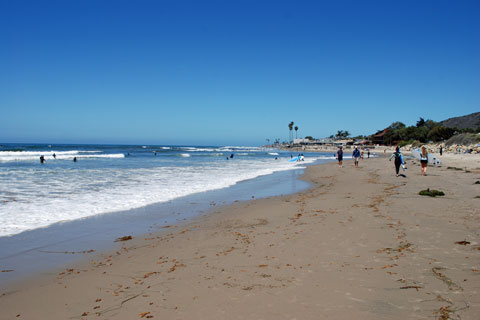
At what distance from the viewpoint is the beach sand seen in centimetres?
397

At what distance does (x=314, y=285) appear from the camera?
459 cm

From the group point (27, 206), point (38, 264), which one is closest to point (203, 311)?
point (38, 264)

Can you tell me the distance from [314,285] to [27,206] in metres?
10.9

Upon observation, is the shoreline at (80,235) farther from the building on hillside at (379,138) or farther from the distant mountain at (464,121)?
the distant mountain at (464,121)

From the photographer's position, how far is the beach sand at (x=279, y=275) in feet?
13.0

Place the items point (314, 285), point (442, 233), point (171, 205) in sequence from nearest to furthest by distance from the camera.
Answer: point (314, 285), point (442, 233), point (171, 205)

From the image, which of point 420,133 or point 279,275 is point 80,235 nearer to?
point 279,275

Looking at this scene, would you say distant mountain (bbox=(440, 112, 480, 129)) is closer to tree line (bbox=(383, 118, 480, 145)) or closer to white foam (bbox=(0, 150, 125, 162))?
tree line (bbox=(383, 118, 480, 145))

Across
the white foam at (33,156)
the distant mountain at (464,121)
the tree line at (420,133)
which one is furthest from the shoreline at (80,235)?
the distant mountain at (464,121)

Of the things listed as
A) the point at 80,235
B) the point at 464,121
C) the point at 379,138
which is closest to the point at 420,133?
the point at 379,138

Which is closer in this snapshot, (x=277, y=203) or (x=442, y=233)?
(x=442, y=233)

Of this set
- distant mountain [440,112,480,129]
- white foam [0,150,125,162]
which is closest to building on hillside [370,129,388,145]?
distant mountain [440,112,480,129]

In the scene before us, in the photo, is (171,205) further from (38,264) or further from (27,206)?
(38,264)

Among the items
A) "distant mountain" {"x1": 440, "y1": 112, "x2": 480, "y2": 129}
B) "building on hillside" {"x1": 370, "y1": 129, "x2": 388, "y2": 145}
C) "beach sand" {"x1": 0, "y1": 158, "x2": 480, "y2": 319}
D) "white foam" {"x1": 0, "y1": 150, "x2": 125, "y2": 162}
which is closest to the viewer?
"beach sand" {"x1": 0, "y1": 158, "x2": 480, "y2": 319}
